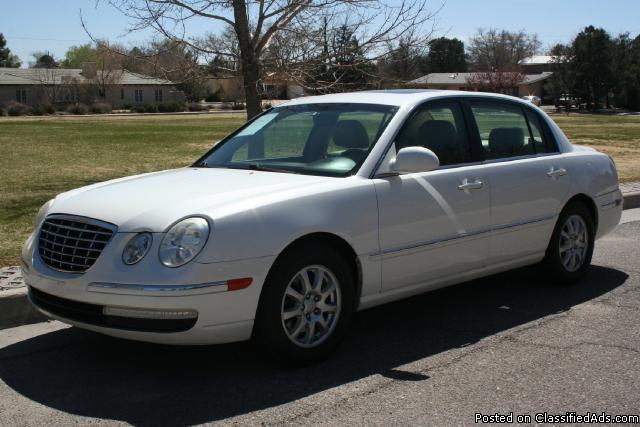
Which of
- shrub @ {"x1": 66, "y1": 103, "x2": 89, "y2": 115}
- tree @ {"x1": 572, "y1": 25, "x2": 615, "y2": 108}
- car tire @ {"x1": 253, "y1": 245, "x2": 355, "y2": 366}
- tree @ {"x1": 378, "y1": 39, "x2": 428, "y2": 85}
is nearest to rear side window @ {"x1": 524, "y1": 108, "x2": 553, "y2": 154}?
car tire @ {"x1": 253, "y1": 245, "x2": 355, "y2": 366}

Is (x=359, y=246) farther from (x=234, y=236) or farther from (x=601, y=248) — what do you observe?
(x=601, y=248)

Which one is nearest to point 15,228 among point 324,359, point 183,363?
point 183,363

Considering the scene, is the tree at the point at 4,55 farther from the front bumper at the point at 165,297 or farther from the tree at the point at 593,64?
the front bumper at the point at 165,297

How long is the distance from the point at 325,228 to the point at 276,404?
107 cm

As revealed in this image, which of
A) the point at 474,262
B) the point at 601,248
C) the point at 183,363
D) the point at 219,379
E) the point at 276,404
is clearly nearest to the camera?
the point at 276,404

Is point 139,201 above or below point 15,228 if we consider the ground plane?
above

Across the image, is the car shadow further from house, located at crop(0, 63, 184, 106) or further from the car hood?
house, located at crop(0, 63, 184, 106)

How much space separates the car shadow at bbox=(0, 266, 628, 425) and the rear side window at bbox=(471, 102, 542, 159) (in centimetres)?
122

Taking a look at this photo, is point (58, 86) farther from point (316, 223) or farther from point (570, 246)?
point (316, 223)

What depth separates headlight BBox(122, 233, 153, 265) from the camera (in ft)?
14.2

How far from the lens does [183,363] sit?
4969mm

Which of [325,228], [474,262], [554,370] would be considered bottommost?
[554,370]

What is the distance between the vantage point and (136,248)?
172 inches

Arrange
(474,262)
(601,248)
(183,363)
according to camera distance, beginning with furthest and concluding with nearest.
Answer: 1. (601,248)
2. (474,262)
3. (183,363)
